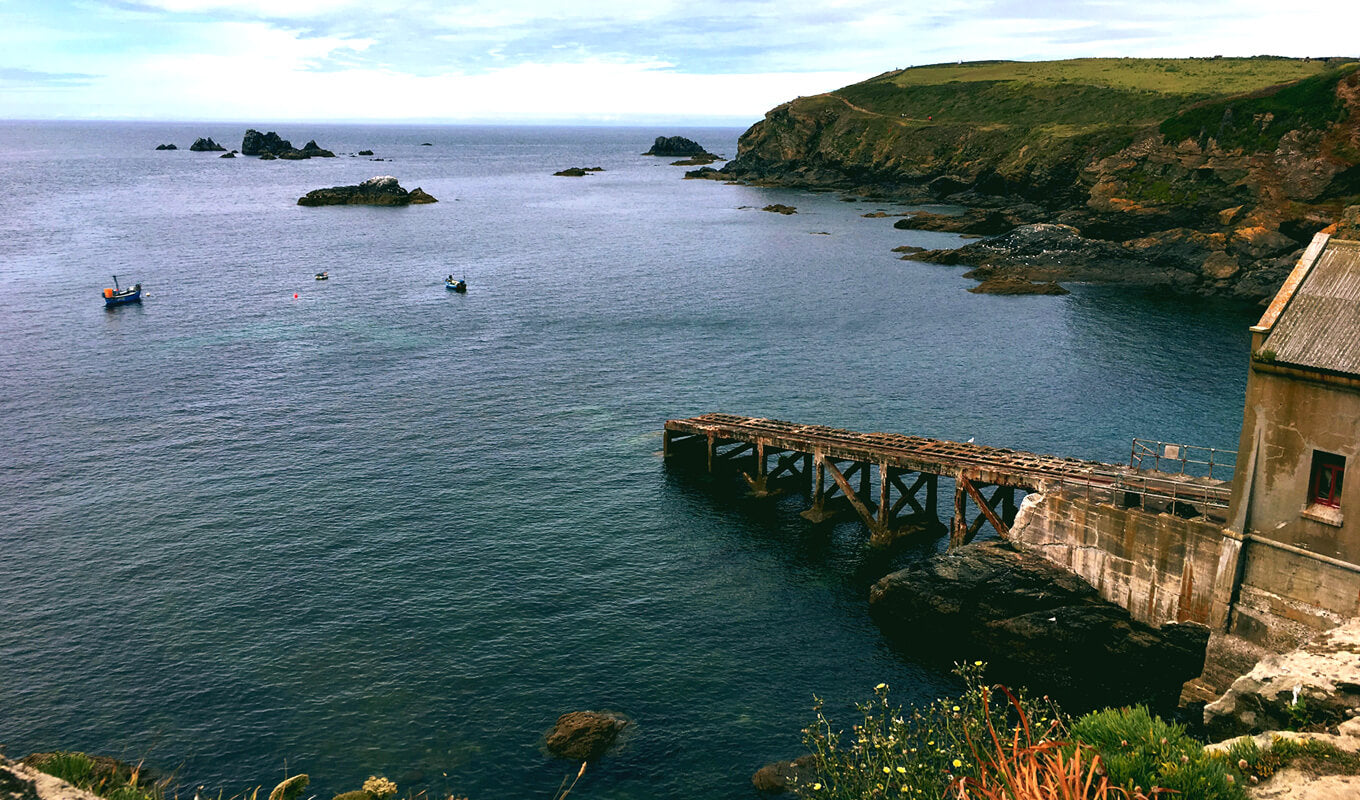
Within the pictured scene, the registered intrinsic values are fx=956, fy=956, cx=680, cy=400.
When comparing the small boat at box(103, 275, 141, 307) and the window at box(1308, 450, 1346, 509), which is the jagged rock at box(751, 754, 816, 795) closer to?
the window at box(1308, 450, 1346, 509)

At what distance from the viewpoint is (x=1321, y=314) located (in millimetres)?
32094

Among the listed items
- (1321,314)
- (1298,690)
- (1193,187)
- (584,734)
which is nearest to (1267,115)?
(1193,187)

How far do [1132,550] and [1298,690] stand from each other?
9.78 meters

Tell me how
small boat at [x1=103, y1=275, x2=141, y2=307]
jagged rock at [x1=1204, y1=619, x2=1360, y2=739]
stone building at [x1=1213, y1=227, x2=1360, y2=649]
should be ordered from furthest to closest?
small boat at [x1=103, y1=275, x2=141, y2=307] < stone building at [x1=1213, y1=227, x2=1360, y2=649] < jagged rock at [x1=1204, y1=619, x2=1360, y2=739]

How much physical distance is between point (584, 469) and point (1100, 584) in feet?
103

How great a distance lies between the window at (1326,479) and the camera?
3086cm

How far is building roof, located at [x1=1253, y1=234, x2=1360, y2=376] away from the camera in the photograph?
101 feet

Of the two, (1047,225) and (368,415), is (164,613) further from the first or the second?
(1047,225)

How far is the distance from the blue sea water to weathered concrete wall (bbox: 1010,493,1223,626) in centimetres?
732

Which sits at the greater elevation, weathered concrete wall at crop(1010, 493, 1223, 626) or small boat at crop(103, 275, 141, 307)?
Result: small boat at crop(103, 275, 141, 307)

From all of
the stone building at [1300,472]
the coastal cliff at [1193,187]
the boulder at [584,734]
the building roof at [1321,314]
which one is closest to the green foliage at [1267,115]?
the coastal cliff at [1193,187]

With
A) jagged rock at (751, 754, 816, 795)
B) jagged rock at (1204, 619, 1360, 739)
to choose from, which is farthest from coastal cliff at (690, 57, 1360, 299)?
jagged rock at (751, 754, 816, 795)

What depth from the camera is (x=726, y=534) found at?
169 ft

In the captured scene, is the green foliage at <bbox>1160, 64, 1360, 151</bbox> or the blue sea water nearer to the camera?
the blue sea water
